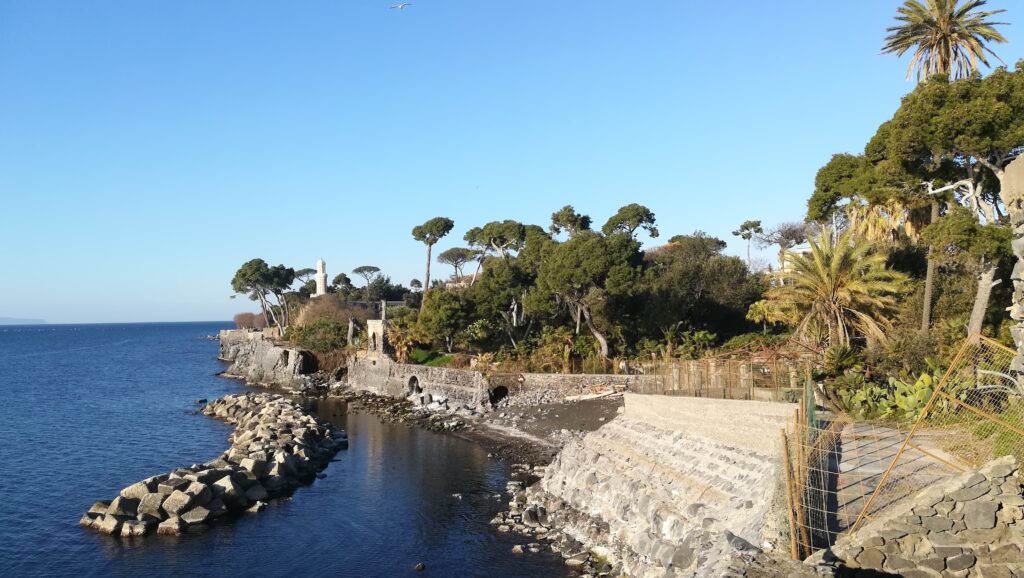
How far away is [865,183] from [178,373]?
224 feet

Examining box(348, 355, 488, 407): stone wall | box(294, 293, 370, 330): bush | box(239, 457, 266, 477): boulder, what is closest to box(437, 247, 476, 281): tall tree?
box(294, 293, 370, 330): bush

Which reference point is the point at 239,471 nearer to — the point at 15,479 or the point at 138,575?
the point at 138,575

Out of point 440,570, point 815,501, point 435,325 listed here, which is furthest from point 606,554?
point 435,325

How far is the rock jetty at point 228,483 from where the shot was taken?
18.8m

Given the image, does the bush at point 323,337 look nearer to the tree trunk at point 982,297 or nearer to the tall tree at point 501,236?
the tall tree at point 501,236

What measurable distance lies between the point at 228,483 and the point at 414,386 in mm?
22115

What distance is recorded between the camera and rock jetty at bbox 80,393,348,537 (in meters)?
18.8

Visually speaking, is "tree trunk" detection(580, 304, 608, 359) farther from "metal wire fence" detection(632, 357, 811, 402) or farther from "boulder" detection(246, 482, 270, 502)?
"boulder" detection(246, 482, 270, 502)

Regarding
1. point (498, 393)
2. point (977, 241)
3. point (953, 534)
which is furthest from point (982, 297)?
point (498, 393)


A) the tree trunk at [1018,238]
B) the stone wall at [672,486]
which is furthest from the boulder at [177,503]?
the tree trunk at [1018,238]

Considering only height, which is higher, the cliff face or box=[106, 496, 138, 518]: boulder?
the cliff face

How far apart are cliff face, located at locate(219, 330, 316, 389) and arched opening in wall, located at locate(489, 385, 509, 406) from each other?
20.8 meters

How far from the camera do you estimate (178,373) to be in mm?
69938

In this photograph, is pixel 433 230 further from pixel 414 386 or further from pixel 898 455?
pixel 898 455
